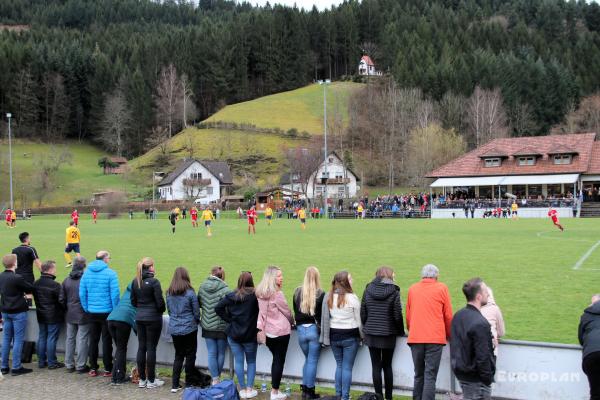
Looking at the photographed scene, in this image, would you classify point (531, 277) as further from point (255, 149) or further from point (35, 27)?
point (35, 27)

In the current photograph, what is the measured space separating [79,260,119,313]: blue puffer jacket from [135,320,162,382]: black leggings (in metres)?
0.80

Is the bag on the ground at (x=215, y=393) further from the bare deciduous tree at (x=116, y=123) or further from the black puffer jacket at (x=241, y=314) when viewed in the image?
the bare deciduous tree at (x=116, y=123)

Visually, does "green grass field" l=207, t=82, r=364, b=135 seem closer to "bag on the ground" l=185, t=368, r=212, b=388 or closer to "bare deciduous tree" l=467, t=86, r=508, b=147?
"bare deciduous tree" l=467, t=86, r=508, b=147

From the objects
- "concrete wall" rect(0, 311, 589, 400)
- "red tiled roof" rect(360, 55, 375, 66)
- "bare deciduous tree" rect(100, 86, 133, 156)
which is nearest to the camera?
"concrete wall" rect(0, 311, 589, 400)

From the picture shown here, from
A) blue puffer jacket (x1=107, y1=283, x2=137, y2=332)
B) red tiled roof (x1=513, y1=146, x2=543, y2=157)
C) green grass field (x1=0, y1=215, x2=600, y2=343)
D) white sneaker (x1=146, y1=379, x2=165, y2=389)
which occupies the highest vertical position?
red tiled roof (x1=513, y1=146, x2=543, y2=157)

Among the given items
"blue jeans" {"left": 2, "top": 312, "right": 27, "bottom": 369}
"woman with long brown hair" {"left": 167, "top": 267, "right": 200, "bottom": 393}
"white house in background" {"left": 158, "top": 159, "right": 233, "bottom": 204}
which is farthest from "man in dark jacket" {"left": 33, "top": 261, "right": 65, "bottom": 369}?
"white house in background" {"left": 158, "top": 159, "right": 233, "bottom": 204}

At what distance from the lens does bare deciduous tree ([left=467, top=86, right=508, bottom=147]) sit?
86.0 meters

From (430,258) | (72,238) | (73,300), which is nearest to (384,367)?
(73,300)

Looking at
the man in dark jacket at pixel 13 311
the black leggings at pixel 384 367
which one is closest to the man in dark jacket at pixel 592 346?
the black leggings at pixel 384 367

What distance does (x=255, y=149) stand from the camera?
101250 mm

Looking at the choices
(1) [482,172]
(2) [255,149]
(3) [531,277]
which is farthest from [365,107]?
(3) [531,277]

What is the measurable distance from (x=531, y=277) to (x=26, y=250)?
13.0 metres

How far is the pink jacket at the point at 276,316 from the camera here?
8117 millimetres

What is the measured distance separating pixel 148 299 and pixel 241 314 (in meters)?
1.51
